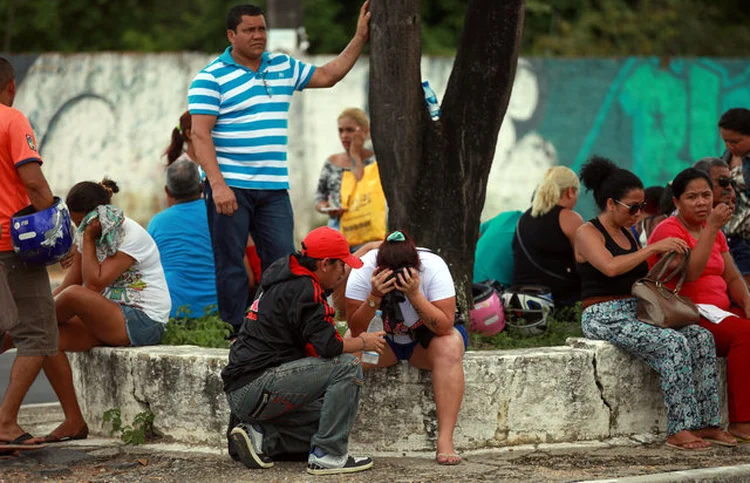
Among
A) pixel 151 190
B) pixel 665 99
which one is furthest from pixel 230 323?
pixel 665 99

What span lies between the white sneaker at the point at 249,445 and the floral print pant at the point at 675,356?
1.98m

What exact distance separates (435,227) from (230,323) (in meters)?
1.33

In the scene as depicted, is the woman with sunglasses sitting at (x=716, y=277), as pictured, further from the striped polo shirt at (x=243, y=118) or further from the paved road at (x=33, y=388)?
the paved road at (x=33, y=388)

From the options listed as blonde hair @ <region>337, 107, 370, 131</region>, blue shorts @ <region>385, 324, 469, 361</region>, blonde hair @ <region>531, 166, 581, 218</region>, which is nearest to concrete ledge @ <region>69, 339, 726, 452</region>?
blue shorts @ <region>385, 324, 469, 361</region>

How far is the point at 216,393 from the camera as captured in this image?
6.39 meters

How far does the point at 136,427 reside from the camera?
6.63 metres

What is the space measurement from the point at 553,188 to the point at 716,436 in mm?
2207

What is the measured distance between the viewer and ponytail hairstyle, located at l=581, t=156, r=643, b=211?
6.88 metres

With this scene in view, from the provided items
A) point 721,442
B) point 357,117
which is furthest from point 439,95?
point 721,442

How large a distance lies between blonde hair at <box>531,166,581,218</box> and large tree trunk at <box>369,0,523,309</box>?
Result: 99cm

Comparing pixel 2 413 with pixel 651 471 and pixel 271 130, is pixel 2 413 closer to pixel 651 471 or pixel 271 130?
pixel 271 130

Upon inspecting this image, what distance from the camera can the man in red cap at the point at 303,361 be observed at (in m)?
5.80

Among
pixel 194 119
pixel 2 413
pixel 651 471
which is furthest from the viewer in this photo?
pixel 194 119

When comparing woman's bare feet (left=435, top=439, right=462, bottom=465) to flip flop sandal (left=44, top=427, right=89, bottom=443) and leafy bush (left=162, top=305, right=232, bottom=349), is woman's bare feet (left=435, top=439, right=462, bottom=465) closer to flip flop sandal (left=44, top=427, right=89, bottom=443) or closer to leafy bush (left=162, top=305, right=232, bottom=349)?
leafy bush (left=162, top=305, right=232, bottom=349)
